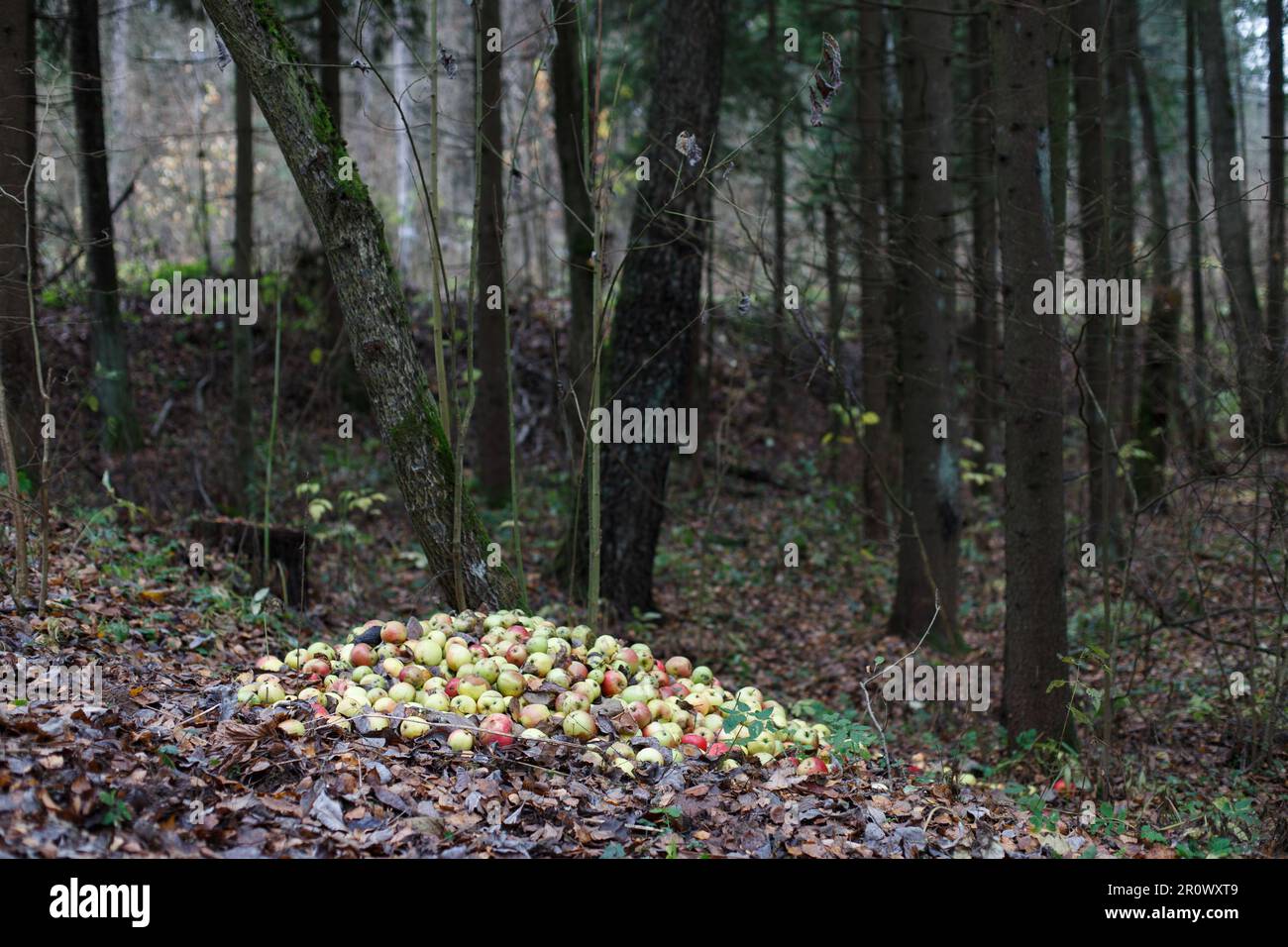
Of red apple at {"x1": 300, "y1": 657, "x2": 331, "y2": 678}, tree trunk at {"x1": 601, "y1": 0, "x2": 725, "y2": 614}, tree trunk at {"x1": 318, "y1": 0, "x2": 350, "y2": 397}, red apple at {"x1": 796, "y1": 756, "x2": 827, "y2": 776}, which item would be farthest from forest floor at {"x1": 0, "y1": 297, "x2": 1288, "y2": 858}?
tree trunk at {"x1": 318, "y1": 0, "x2": 350, "y2": 397}

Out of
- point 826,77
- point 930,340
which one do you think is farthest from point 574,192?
point 826,77

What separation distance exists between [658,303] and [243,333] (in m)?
4.30

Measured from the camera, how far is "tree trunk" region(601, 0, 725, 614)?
8.72 m

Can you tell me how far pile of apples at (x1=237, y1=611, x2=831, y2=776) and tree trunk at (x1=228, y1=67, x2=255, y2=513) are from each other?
590 centimetres

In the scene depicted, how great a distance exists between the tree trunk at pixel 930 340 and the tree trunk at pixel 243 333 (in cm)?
619

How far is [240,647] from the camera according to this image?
5930 mm

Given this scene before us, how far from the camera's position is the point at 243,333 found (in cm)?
1034

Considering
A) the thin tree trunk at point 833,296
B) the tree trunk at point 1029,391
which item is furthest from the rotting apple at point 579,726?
the thin tree trunk at point 833,296

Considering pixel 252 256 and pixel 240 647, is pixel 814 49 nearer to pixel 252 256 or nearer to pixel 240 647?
pixel 252 256

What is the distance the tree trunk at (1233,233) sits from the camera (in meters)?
5.75

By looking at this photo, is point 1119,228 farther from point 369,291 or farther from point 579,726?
point 579,726

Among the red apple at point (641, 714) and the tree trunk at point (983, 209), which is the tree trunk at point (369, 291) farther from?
the tree trunk at point (983, 209)

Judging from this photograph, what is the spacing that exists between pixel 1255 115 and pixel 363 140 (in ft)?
92.3

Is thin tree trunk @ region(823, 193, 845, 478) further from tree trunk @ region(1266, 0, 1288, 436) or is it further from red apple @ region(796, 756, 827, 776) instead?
red apple @ region(796, 756, 827, 776)
